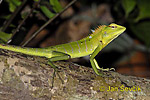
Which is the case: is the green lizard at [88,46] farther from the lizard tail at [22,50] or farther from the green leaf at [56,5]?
the green leaf at [56,5]

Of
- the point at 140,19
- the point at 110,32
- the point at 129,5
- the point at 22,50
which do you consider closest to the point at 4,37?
the point at 22,50

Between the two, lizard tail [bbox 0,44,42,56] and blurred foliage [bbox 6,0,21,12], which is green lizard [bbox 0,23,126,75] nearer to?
lizard tail [bbox 0,44,42,56]

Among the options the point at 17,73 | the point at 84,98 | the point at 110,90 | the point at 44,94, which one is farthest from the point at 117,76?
the point at 17,73

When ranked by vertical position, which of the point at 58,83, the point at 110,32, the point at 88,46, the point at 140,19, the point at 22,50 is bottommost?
the point at 58,83

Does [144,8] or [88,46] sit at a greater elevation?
[144,8]

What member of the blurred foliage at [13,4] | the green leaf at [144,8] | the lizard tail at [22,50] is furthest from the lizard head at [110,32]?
the blurred foliage at [13,4]

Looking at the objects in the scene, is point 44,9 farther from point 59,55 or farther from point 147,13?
point 147,13

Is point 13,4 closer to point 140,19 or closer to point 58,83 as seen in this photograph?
point 58,83
